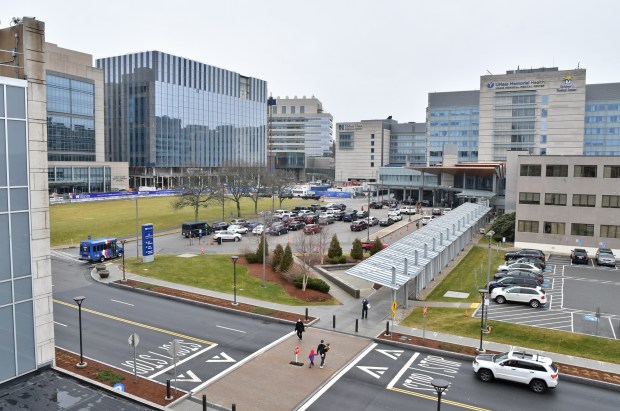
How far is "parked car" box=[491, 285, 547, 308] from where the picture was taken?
114ft

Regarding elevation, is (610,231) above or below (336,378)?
above

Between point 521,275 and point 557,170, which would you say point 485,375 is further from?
point 557,170

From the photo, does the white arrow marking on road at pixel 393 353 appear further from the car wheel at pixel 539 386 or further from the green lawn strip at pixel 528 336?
the car wheel at pixel 539 386

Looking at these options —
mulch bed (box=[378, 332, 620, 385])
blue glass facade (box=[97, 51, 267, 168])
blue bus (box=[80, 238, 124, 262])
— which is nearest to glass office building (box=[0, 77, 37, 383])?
mulch bed (box=[378, 332, 620, 385])

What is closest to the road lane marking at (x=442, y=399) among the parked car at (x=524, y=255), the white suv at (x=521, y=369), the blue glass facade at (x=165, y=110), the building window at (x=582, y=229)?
the white suv at (x=521, y=369)

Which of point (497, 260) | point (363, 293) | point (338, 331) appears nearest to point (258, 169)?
point (497, 260)

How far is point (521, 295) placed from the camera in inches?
1387

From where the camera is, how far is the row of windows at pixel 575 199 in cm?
5612

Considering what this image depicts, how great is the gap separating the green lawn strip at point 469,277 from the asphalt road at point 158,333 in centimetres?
1477

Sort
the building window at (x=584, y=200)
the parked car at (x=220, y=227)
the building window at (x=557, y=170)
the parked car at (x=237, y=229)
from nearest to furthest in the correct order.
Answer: the building window at (x=584, y=200)
the building window at (x=557, y=170)
the parked car at (x=237, y=229)
the parked car at (x=220, y=227)

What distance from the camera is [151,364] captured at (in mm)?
24594

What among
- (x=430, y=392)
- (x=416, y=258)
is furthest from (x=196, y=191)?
(x=430, y=392)

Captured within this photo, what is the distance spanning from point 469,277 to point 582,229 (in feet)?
72.8

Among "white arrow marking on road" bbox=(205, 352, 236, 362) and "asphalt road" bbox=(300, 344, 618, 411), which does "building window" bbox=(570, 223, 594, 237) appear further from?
"white arrow marking on road" bbox=(205, 352, 236, 362)
